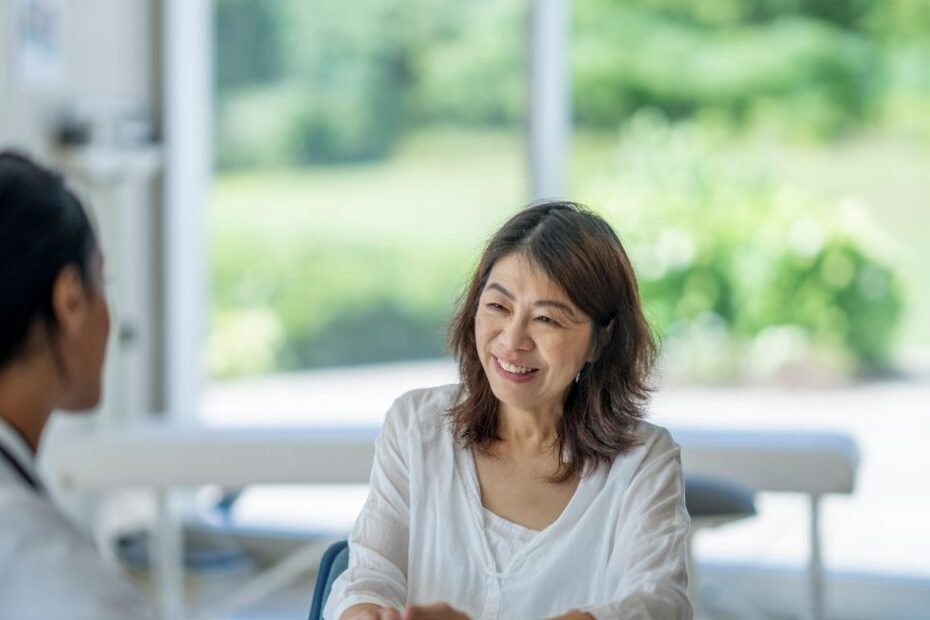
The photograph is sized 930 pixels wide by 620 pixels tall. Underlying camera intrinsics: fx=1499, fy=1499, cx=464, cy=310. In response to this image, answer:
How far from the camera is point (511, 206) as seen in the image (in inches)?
190

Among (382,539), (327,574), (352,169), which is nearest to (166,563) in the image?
(352,169)

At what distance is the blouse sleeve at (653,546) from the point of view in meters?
1.79

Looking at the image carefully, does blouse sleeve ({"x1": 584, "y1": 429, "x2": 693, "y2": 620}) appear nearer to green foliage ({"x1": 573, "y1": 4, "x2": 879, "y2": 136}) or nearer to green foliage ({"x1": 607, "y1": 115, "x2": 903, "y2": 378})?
green foliage ({"x1": 607, "y1": 115, "x2": 903, "y2": 378})

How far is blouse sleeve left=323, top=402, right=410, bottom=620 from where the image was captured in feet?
6.24

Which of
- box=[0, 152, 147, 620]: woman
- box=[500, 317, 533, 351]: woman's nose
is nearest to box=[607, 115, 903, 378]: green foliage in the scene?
box=[500, 317, 533, 351]: woman's nose

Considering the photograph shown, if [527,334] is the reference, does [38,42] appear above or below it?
above

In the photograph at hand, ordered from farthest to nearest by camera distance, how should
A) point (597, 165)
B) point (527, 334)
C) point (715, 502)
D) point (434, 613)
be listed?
point (597, 165) < point (715, 502) < point (527, 334) < point (434, 613)

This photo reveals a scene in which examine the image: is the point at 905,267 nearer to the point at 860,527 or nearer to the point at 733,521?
the point at 860,527

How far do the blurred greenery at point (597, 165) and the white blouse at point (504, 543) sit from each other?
2.21 m

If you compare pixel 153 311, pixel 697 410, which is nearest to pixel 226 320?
pixel 153 311

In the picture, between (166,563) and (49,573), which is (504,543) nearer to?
(49,573)

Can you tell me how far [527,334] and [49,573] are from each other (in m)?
0.82

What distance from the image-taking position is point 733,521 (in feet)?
10.6

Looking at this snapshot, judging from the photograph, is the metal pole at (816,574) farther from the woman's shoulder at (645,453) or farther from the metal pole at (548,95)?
the woman's shoulder at (645,453)
